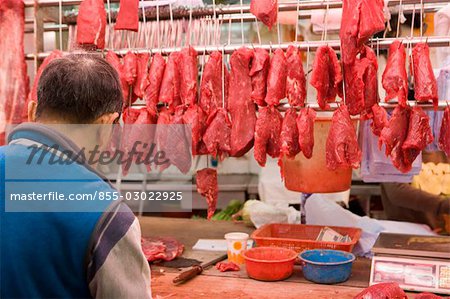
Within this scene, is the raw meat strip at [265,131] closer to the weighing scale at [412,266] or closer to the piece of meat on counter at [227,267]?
the piece of meat on counter at [227,267]

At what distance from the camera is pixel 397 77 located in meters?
3.33

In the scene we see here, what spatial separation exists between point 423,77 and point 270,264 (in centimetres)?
153

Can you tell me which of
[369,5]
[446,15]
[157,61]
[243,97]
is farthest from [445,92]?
[157,61]

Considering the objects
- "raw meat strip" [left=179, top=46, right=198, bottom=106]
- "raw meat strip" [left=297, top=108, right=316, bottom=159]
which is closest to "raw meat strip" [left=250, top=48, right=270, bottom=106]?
"raw meat strip" [left=297, top=108, right=316, bottom=159]

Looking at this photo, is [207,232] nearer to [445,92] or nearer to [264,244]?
[264,244]

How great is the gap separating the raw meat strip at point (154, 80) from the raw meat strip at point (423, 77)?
1731 millimetres

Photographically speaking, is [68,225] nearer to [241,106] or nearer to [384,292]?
[384,292]

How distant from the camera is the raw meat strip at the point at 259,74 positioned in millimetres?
3590

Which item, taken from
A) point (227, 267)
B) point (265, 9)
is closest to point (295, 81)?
point (265, 9)

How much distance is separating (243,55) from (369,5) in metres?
0.88

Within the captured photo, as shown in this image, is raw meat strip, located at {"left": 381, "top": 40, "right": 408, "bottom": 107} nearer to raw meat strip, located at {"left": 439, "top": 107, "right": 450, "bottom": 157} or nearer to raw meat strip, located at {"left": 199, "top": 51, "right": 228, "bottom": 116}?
raw meat strip, located at {"left": 439, "top": 107, "right": 450, "bottom": 157}

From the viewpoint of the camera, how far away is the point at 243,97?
3670 millimetres

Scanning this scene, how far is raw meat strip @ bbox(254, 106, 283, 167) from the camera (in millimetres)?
3575

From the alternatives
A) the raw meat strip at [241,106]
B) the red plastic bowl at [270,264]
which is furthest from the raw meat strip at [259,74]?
the red plastic bowl at [270,264]
